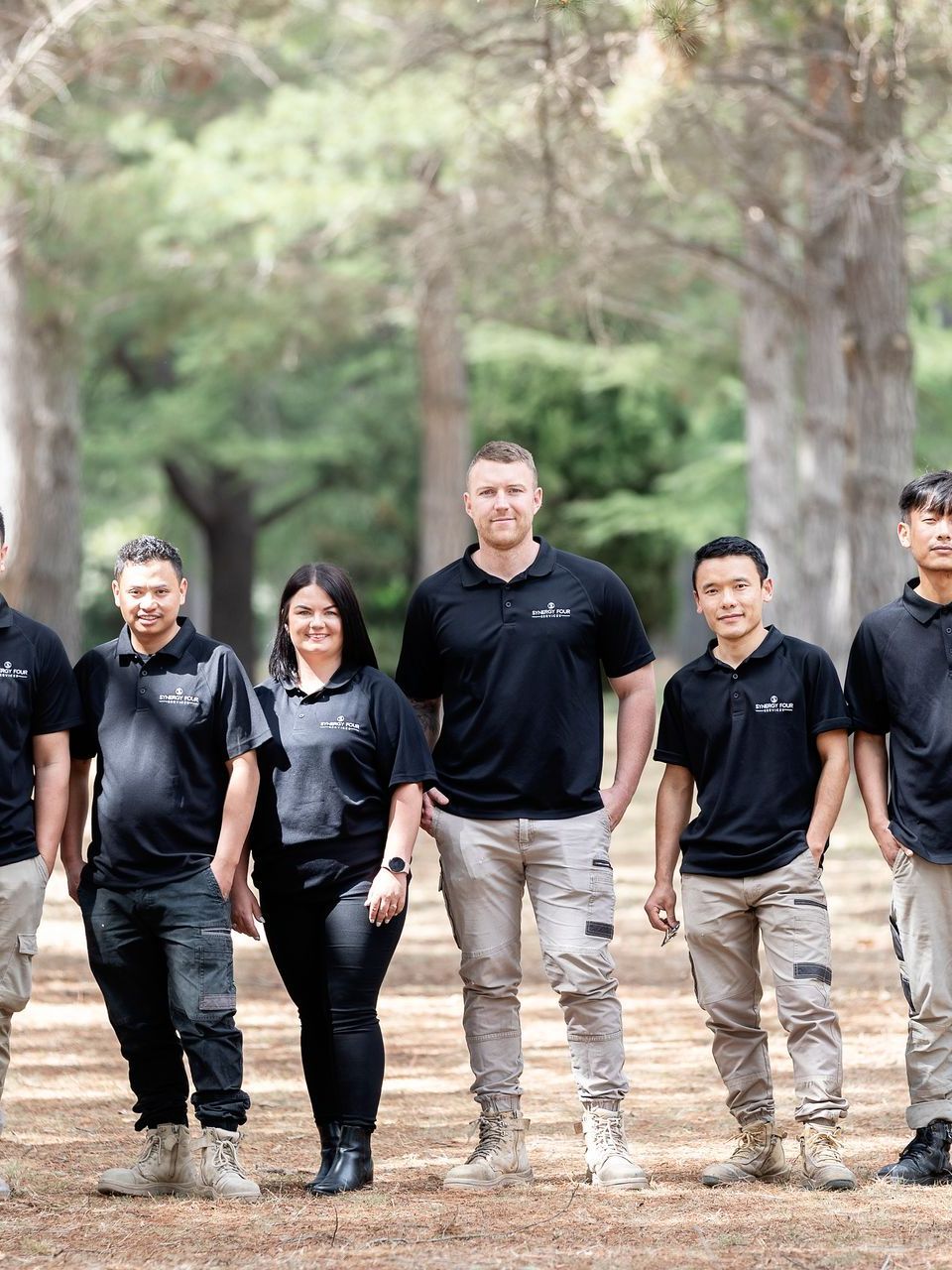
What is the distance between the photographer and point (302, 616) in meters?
4.93

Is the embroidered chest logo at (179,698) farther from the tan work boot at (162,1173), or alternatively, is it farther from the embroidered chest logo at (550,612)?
the tan work boot at (162,1173)

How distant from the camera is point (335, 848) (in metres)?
4.80

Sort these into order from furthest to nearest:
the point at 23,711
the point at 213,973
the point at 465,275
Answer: the point at 465,275, the point at 23,711, the point at 213,973

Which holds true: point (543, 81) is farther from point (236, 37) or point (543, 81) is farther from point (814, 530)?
Answer: point (814, 530)

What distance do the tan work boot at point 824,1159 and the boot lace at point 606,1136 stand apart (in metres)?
0.52

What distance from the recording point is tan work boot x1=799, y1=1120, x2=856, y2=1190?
15.4ft

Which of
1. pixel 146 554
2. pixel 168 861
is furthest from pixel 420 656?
pixel 168 861

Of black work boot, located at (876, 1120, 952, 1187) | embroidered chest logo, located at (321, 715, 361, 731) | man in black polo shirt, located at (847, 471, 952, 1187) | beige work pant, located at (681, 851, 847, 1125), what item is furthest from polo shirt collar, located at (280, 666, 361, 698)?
black work boot, located at (876, 1120, 952, 1187)

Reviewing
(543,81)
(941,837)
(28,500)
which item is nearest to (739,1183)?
(941,837)

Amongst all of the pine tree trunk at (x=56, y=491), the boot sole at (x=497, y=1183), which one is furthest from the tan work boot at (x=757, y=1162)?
the pine tree trunk at (x=56, y=491)

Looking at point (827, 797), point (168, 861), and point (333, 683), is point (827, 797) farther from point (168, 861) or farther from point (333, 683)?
point (168, 861)

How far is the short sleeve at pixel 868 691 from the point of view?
4.95 metres

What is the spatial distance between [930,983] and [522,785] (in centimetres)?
131

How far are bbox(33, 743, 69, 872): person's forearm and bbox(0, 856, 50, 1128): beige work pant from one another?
0.05 metres
